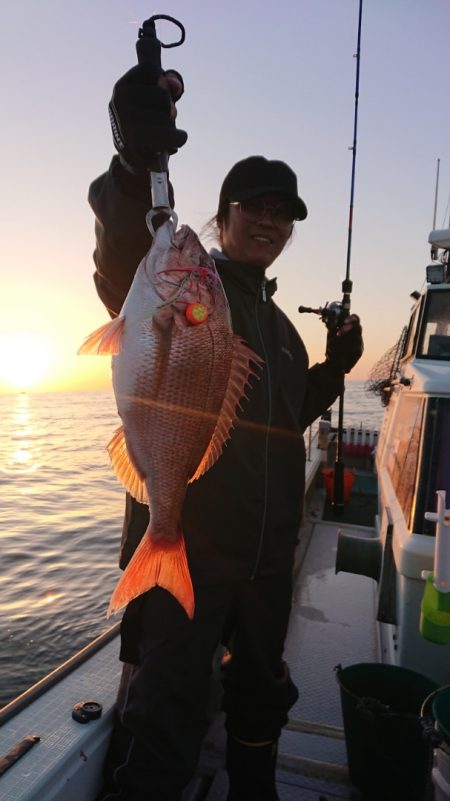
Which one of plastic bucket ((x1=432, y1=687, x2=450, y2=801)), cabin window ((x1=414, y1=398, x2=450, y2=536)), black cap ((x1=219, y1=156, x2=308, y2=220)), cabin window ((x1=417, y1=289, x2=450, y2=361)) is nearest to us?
plastic bucket ((x1=432, y1=687, x2=450, y2=801))

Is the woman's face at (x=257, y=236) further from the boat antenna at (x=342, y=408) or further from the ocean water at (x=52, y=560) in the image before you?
the boat antenna at (x=342, y=408)

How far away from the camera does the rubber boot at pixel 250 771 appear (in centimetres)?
248

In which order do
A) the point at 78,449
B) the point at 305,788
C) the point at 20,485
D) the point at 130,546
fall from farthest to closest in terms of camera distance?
the point at 78,449
the point at 20,485
the point at 305,788
the point at 130,546

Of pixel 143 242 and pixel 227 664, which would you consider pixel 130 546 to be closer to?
pixel 227 664

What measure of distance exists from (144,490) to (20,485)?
47.4ft

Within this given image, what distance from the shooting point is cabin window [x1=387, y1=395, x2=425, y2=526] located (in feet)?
11.0

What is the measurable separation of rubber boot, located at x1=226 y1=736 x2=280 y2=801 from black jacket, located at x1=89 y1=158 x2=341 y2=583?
0.90 metres

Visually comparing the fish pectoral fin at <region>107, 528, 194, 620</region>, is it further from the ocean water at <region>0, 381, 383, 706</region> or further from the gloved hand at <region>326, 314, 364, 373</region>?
the gloved hand at <region>326, 314, 364, 373</region>

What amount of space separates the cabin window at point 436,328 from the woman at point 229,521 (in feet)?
5.37

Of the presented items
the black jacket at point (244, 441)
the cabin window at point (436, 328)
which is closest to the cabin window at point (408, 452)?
the cabin window at point (436, 328)

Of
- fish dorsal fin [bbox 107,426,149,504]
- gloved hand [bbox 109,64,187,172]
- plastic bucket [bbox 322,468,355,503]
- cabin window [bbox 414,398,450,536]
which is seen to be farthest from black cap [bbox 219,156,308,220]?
plastic bucket [bbox 322,468,355,503]

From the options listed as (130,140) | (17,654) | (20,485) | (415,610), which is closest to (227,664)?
(415,610)

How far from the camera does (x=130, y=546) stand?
7.04ft

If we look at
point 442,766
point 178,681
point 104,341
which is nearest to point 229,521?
point 178,681
